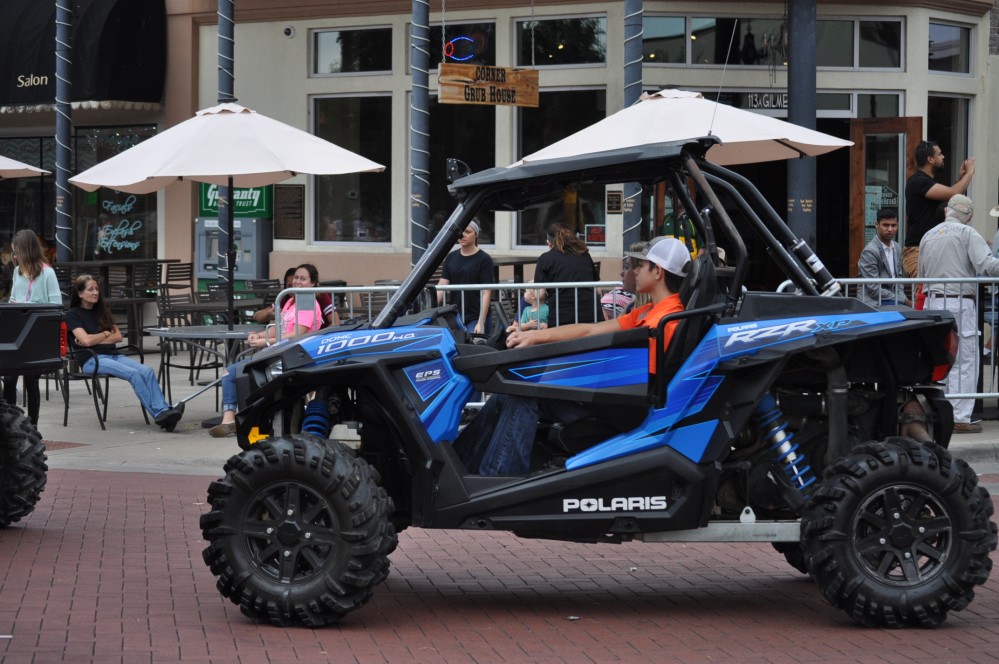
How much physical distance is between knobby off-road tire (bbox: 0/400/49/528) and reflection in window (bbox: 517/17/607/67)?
36.1ft

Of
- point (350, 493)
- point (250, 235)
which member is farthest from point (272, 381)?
point (250, 235)

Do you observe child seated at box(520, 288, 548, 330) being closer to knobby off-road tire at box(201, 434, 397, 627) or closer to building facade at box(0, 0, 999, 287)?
knobby off-road tire at box(201, 434, 397, 627)

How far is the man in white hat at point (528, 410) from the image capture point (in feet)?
22.4

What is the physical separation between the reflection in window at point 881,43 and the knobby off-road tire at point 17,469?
12.6m

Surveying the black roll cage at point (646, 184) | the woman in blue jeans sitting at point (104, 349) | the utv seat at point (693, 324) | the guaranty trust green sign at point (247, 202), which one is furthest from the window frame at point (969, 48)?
the utv seat at point (693, 324)

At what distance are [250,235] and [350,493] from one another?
1447 centimetres

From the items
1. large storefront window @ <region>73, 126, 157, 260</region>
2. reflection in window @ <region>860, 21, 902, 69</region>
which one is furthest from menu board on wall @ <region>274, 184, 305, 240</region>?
reflection in window @ <region>860, 21, 902, 69</region>

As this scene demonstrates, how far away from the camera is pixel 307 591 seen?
6.51m

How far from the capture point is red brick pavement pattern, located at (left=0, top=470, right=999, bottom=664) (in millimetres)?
6211

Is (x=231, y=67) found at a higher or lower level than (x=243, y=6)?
lower

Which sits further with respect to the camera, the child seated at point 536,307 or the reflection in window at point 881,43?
the reflection in window at point 881,43

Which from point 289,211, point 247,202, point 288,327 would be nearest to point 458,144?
point 289,211

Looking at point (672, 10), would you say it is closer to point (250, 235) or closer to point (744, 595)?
point (250, 235)

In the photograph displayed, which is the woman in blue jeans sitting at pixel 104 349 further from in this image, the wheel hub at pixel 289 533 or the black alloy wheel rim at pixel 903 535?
the black alloy wheel rim at pixel 903 535
